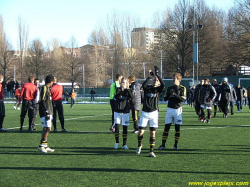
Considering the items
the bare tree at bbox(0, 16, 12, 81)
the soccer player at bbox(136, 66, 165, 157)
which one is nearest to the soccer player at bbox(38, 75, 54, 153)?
the soccer player at bbox(136, 66, 165, 157)

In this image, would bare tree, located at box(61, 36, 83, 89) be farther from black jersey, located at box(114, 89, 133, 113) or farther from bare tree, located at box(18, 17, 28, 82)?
black jersey, located at box(114, 89, 133, 113)

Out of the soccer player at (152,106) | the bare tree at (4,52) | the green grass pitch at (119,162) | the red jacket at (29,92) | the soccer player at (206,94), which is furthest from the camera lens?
the bare tree at (4,52)

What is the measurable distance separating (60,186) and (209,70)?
53066 millimetres

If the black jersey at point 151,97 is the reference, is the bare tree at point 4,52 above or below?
Answer: above

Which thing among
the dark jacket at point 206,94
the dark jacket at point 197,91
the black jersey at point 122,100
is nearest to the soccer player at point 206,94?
the dark jacket at point 206,94

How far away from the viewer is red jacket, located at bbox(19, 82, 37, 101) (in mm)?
15000

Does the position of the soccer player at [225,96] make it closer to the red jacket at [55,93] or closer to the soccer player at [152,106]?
the red jacket at [55,93]

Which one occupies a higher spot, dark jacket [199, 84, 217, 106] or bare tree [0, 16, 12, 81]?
bare tree [0, 16, 12, 81]

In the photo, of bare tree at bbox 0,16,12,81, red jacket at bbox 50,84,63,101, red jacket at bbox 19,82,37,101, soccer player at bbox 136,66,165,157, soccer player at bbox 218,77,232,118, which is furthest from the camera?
bare tree at bbox 0,16,12,81

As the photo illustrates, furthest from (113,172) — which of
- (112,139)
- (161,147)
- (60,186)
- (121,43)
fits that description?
(121,43)

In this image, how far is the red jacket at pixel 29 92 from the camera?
591 inches

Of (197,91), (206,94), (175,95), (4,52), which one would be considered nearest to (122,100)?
(175,95)

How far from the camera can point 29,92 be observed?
15.1 metres

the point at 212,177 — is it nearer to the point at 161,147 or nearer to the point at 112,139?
the point at 161,147
